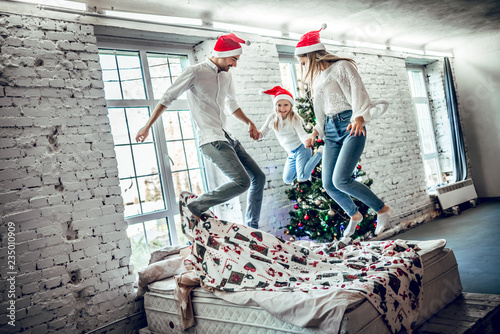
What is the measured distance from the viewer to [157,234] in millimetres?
4297

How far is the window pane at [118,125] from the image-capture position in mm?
4141

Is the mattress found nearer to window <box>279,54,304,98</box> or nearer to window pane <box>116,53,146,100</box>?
window pane <box>116,53,146,100</box>

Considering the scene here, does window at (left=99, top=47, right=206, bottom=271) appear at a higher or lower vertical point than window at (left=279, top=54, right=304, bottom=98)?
lower

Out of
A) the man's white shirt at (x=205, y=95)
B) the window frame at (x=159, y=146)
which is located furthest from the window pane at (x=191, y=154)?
the man's white shirt at (x=205, y=95)

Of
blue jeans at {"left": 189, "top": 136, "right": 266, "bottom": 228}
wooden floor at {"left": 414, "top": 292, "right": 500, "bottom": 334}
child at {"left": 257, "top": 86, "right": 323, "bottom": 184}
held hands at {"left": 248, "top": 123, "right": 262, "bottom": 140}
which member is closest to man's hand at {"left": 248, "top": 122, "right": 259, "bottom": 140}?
held hands at {"left": 248, "top": 123, "right": 262, "bottom": 140}

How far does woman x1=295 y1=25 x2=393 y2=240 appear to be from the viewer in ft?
10.3

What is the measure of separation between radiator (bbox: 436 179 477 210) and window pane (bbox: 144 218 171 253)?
554 centimetres

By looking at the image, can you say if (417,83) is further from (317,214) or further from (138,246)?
(138,246)

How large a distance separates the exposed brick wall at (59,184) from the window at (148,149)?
1.71 ft

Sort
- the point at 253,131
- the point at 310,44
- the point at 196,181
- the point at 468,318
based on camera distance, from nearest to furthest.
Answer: the point at 468,318, the point at 310,44, the point at 253,131, the point at 196,181

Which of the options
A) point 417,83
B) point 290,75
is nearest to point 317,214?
point 290,75

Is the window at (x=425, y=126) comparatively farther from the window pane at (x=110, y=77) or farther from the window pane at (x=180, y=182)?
the window pane at (x=110, y=77)

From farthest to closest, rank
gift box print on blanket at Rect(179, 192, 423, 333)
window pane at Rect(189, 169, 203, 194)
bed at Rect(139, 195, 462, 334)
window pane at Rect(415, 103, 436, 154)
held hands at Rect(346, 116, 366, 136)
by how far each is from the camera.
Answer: window pane at Rect(415, 103, 436, 154)
window pane at Rect(189, 169, 203, 194)
held hands at Rect(346, 116, 366, 136)
gift box print on blanket at Rect(179, 192, 423, 333)
bed at Rect(139, 195, 462, 334)

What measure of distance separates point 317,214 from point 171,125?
79.1 inches
